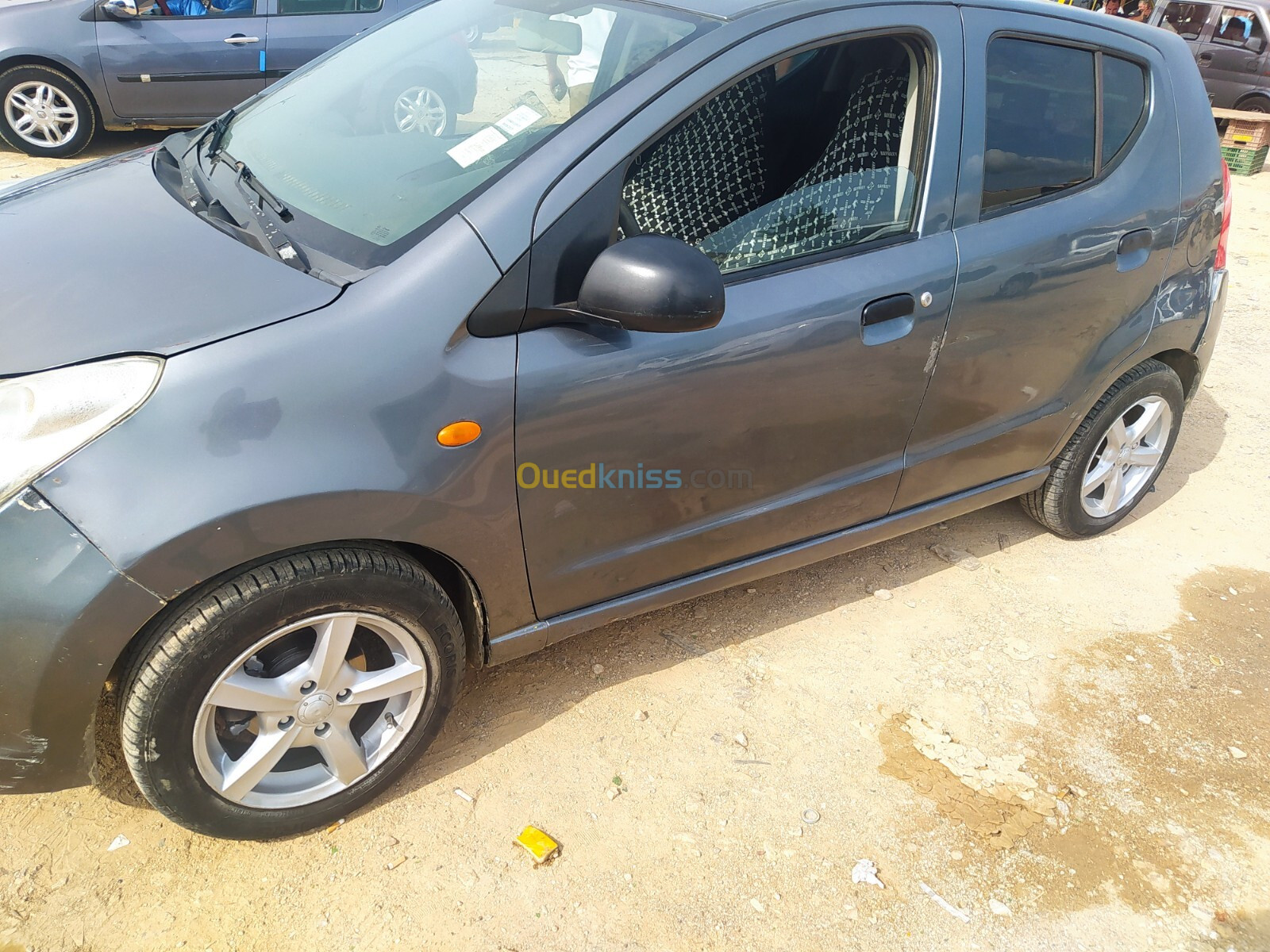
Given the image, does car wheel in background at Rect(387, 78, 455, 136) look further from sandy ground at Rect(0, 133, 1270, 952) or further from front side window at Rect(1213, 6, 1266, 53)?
front side window at Rect(1213, 6, 1266, 53)

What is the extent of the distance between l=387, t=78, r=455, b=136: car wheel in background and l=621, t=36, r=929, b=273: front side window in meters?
0.57

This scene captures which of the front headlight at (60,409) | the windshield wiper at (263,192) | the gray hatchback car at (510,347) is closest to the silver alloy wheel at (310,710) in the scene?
the gray hatchback car at (510,347)

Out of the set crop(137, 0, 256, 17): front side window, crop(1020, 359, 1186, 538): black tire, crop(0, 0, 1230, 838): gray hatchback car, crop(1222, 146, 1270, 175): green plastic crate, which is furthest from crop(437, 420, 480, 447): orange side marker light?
crop(1222, 146, 1270, 175): green plastic crate

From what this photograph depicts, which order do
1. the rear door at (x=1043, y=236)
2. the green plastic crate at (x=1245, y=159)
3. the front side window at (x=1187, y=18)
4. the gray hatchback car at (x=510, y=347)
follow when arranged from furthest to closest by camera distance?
the front side window at (x=1187, y=18)
the green plastic crate at (x=1245, y=159)
the rear door at (x=1043, y=236)
the gray hatchback car at (x=510, y=347)

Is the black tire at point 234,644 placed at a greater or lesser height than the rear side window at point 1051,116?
lesser

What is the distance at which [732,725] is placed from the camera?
261cm

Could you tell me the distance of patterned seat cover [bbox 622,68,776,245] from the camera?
2119 mm

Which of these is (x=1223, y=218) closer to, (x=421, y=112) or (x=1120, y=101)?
(x=1120, y=101)

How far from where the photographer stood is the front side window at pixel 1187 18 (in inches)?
435

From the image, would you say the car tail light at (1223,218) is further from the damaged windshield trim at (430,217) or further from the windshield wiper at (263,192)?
the windshield wiper at (263,192)

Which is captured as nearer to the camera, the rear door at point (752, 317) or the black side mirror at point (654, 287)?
the black side mirror at point (654, 287)

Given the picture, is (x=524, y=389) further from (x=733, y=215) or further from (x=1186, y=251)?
(x=1186, y=251)

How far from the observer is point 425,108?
8.11ft

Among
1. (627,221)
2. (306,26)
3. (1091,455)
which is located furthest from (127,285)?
(306,26)
